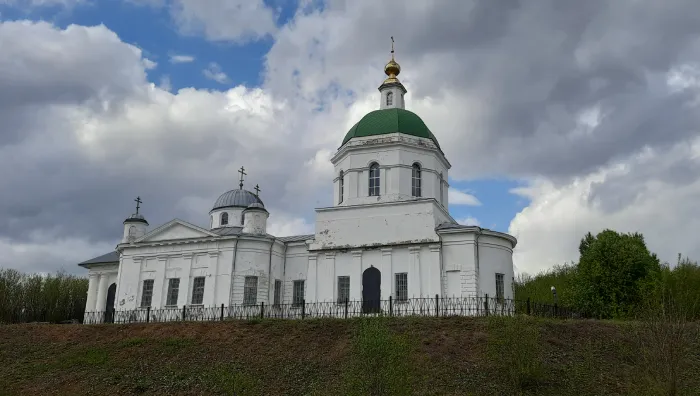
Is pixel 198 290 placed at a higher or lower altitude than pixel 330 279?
lower

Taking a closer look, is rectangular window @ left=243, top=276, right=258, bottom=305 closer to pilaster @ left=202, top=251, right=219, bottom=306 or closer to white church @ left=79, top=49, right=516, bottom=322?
white church @ left=79, top=49, right=516, bottom=322

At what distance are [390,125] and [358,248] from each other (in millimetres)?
6307

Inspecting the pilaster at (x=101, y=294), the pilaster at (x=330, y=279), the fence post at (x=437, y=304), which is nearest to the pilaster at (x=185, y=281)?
the pilaster at (x=330, y=279)

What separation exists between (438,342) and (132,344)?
10951 mm

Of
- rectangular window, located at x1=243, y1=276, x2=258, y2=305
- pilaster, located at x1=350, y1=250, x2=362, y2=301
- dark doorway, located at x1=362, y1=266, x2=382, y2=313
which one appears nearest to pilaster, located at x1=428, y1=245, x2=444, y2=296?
dark doorway, located at x1=362, y1=266, x2=382, y2=313

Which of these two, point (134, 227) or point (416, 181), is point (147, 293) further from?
point (416, 181)

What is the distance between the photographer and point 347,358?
63.2ft

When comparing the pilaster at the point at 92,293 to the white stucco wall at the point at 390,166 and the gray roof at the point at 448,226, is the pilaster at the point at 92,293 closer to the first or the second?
the white stucco wall at the point at 390,166

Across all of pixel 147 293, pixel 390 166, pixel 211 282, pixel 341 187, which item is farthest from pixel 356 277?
pixel 147 293

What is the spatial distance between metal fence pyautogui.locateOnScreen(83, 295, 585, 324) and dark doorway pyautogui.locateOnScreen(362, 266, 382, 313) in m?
0.04

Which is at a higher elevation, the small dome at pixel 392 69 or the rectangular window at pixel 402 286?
the small dome at pixel 392 69

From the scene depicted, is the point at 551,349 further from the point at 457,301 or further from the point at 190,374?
the point at 190,374

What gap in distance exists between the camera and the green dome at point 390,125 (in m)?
29.9

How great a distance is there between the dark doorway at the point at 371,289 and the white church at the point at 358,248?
0.14ft
